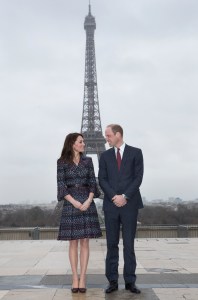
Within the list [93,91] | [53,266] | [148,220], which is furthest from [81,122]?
[53,266]

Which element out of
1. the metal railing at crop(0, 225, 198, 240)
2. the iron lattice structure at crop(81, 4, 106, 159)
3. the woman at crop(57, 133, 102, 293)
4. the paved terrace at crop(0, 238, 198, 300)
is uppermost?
the iron lattice structure at crop(81, 4, 106, 159)

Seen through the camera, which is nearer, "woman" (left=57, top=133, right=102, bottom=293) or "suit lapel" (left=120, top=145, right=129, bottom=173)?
"woman" (left=57, top=133, right=102, bottom=293)

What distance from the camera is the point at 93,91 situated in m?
72.6

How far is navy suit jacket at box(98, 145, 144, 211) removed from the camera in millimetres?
5676

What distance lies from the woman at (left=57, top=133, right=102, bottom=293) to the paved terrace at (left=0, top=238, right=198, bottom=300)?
41 cm

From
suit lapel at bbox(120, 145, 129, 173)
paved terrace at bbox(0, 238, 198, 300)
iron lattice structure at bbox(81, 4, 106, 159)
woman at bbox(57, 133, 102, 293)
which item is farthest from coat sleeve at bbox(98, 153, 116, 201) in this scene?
iron lattice structure at bbox(81, 4, 106, 159)

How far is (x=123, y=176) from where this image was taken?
5.77 meters

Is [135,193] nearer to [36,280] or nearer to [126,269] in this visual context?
[126,269]

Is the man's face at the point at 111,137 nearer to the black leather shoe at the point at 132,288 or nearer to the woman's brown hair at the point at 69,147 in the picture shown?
the woman's brown hair at the point at 69,147

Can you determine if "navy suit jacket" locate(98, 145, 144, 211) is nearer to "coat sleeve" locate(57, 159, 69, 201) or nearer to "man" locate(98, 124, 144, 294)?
"man" locate(98, 124, 144, 294)

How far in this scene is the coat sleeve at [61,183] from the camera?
5.52 m

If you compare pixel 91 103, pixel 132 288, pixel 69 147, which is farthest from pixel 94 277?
pixel 91 103

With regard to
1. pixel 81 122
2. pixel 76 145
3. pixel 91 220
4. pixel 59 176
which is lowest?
pixel 91 220

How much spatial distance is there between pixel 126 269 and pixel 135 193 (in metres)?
0.91
